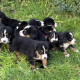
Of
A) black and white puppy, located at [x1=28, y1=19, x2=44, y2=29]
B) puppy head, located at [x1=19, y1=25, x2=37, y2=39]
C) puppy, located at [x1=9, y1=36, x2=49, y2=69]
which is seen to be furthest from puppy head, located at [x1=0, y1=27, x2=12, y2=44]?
black and white puppy, located at [x1=28, y1=19, x2=44, y2=29]

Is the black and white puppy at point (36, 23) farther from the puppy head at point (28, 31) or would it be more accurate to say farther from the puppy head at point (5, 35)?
the puppy head at point (5, 35)

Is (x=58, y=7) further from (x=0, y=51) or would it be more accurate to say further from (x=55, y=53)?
(x=0, y=51)

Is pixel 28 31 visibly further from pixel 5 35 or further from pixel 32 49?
pixel 32 49

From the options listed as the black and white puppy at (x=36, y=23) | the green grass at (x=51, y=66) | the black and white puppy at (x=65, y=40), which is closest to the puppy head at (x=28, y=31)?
the black and white puppy at (x=36, y=23)

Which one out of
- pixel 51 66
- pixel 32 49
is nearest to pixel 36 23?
pixel 32 49

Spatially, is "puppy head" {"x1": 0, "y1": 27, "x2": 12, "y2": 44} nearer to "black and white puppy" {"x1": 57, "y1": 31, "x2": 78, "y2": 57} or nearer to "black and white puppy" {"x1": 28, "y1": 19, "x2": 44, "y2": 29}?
"black and white puppy" {"x1": 28, "y1": 19, "x2": 44, "y2": 29}

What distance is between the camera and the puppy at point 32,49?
111 inches

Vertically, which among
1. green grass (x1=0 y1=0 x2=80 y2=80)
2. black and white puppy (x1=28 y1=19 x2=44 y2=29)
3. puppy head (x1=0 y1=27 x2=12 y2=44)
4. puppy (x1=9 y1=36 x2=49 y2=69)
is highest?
black and white puppy (x1=28 y1=19 x2=44 y2=29)

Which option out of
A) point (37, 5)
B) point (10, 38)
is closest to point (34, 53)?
point (10, 38)

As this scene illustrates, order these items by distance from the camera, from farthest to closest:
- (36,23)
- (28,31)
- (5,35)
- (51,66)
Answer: (36,23) < (28,31) < (5,35) < (51,66)

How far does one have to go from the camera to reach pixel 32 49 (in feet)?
9.64

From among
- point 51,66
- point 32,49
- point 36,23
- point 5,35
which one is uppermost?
point 36,23

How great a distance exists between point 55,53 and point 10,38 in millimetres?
1570

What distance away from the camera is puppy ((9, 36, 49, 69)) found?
9.21ft
